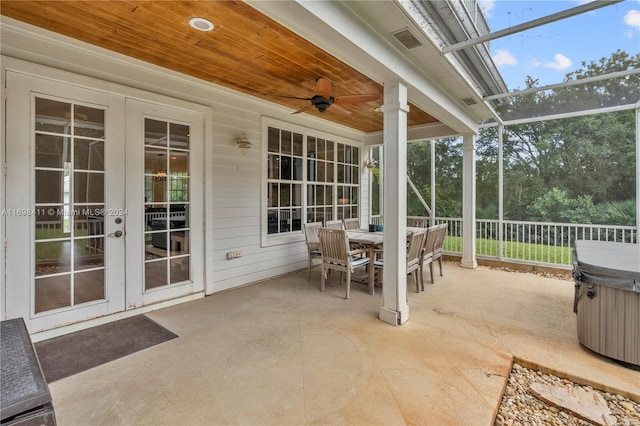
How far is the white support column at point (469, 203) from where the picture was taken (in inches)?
226

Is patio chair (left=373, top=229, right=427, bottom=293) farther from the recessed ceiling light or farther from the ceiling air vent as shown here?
the recessed ceiling light

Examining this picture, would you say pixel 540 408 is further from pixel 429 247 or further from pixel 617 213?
pixel 617 213

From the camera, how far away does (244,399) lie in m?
1.98

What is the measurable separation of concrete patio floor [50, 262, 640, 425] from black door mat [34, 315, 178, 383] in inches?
5.1

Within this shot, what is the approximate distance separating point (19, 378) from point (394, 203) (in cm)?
296

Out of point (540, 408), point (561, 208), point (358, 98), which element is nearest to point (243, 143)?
point (358, 98)

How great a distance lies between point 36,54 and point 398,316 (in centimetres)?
431

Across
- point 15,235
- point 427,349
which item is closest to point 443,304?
point 427,349

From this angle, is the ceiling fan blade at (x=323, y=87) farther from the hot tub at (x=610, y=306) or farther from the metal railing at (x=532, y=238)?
the metal railing at (x=532, y=238)

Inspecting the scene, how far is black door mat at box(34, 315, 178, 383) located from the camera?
237cm

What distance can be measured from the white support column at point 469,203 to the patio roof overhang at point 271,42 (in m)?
1.75

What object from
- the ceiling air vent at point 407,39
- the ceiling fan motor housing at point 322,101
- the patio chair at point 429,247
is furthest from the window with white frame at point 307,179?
the ceiling air vent at point 407,39

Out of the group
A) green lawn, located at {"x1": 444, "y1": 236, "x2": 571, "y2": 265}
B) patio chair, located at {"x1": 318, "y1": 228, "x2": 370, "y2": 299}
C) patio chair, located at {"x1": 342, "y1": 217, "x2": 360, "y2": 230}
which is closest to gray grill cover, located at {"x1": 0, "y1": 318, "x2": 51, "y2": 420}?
patio chair, located at {"x1": 318, "y1": 228, "x2": 370, "y2": 299}

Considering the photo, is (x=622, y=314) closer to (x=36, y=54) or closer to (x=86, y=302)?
(x=86, y=302)
